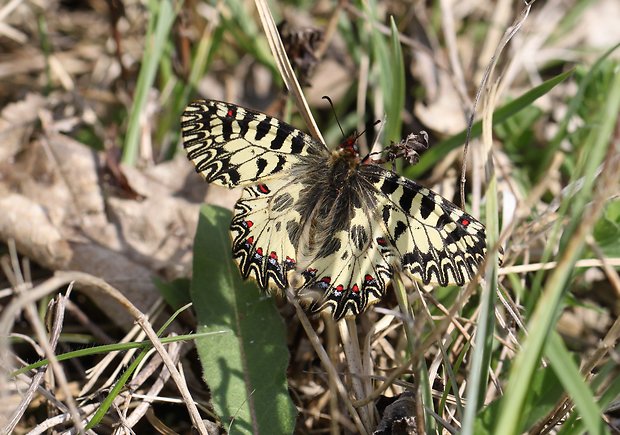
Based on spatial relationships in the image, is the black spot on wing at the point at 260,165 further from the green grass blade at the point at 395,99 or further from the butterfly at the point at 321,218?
the green grass blade at the point at 395,99

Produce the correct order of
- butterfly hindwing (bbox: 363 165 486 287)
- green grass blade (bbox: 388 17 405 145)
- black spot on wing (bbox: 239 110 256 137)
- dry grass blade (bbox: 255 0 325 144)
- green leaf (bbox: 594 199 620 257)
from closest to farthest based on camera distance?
butterfly hindwing (bbox: 363 165 486 287) < black spot on wing (bbox: 239 110 256 137) < green leaf (bbox: 594 199 620 257) < dry grass blade (bbox: 255 0 325 144) < green grass blade (bbox: 388 17 405 145)

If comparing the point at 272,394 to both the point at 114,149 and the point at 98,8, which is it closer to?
the point at 114,149

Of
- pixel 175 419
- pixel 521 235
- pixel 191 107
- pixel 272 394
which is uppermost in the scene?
A: pixel 191 107

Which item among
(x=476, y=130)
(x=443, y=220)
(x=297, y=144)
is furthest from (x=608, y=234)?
(x=297, y=144)

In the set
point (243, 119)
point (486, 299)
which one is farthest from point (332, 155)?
point (486, 299)

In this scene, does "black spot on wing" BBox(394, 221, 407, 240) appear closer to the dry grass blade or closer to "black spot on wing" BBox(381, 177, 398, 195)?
"black spot on wing" BBox(381, 177, 398, 195)

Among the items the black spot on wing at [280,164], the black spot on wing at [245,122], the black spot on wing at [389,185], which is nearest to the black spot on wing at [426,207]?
the black spot on wing at [389,185]

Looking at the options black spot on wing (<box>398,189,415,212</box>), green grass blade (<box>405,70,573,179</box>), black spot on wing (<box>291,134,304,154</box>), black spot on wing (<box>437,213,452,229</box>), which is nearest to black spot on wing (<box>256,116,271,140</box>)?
black spot on wing (<box>291,134,304,154</box>)
